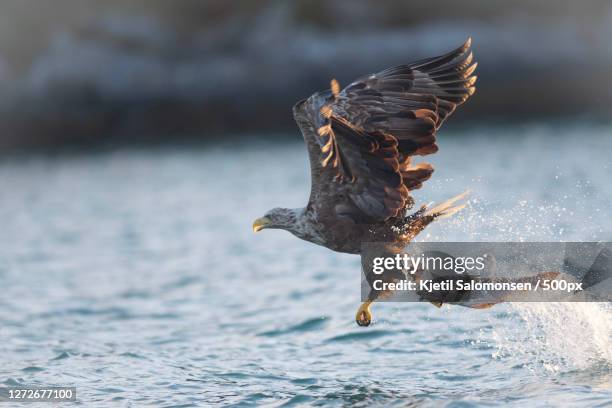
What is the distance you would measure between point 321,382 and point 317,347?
1.46 metres

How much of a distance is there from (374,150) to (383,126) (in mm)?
529

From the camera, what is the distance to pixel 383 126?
7.46 meters

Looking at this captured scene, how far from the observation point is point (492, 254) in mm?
8000

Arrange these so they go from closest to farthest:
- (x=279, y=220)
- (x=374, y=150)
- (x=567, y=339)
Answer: (x=374, y=150) < (x=279, y=220) < (x=567, y=339)

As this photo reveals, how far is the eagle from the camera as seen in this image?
23.0 feet

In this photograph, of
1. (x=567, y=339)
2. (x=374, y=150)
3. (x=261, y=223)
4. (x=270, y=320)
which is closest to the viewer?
(x=374, y=150)

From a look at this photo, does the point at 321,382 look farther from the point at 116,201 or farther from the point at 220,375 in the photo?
the point at 116,201

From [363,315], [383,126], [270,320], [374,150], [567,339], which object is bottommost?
[567,339]

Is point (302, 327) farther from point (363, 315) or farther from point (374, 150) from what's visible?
point (374, 150)

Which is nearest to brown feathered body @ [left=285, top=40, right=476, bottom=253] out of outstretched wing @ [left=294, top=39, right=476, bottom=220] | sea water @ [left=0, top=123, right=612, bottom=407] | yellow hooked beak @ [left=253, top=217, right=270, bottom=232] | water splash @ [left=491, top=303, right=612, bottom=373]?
outstretched wing @ [left=294, top=39, right=476, bottom=220]

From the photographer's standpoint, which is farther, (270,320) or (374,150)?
(270,320)

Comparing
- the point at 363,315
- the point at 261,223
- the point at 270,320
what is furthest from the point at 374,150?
the point at 270,320

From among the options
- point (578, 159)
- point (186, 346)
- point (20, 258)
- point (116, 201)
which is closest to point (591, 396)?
point (186, 346)

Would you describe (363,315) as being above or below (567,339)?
above
